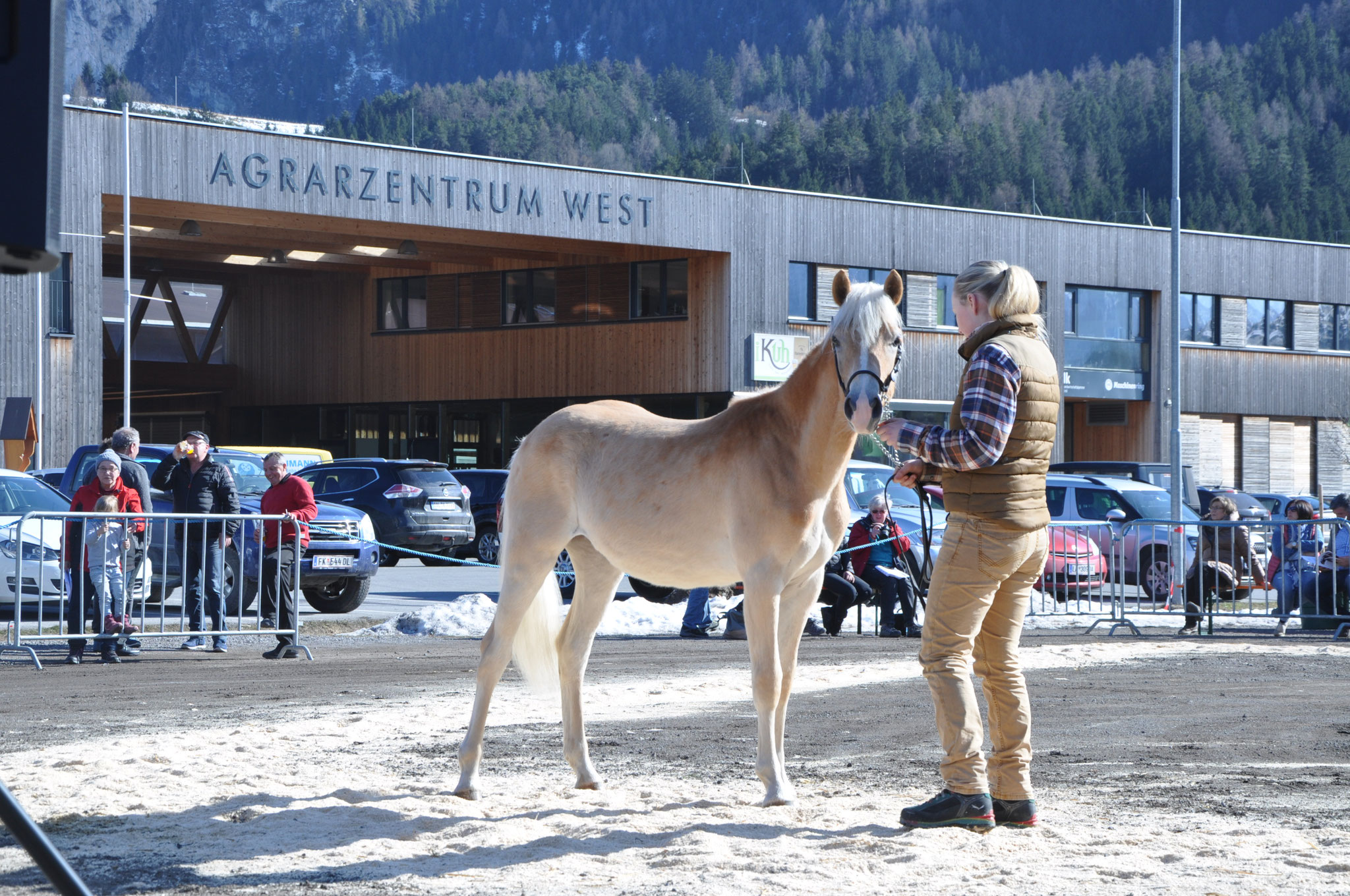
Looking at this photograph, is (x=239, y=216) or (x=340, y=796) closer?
(x=340, y=796)

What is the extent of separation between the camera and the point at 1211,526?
53.5ft

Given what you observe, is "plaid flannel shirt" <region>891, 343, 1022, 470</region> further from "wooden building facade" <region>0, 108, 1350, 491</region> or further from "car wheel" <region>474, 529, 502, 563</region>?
"wooden building facade" <region>0, 108, 1350, 491</region>

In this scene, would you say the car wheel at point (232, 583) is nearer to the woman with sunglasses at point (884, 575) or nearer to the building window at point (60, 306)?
the woman with sunglasses at point (884, 575)

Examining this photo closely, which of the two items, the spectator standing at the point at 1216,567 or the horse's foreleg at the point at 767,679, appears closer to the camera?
the horse's foreleg at the point at 767,679

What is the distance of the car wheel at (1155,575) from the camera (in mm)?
17141

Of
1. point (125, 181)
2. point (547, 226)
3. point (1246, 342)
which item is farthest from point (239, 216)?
point (1246, 342)

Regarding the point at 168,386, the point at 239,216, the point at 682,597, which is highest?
the point at 239,216

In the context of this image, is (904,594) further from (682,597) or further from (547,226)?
(547,226)

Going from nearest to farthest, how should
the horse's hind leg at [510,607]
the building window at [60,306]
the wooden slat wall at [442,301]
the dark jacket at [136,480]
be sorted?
the horse's hind leg at [510,607]
the dark jacket at [136,480]
the building window at [60,306]
the wooden slat wall at [442,301]

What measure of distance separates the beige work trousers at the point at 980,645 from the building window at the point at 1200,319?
140ft

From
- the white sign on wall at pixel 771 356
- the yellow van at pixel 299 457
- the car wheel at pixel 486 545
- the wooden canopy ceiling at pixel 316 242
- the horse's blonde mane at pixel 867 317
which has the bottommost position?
the car wheel at pixel 486 545

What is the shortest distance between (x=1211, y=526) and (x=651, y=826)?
12.0 metres

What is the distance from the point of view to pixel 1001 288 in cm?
575

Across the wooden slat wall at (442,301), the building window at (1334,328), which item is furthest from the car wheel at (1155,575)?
the building window at (1334,328)
